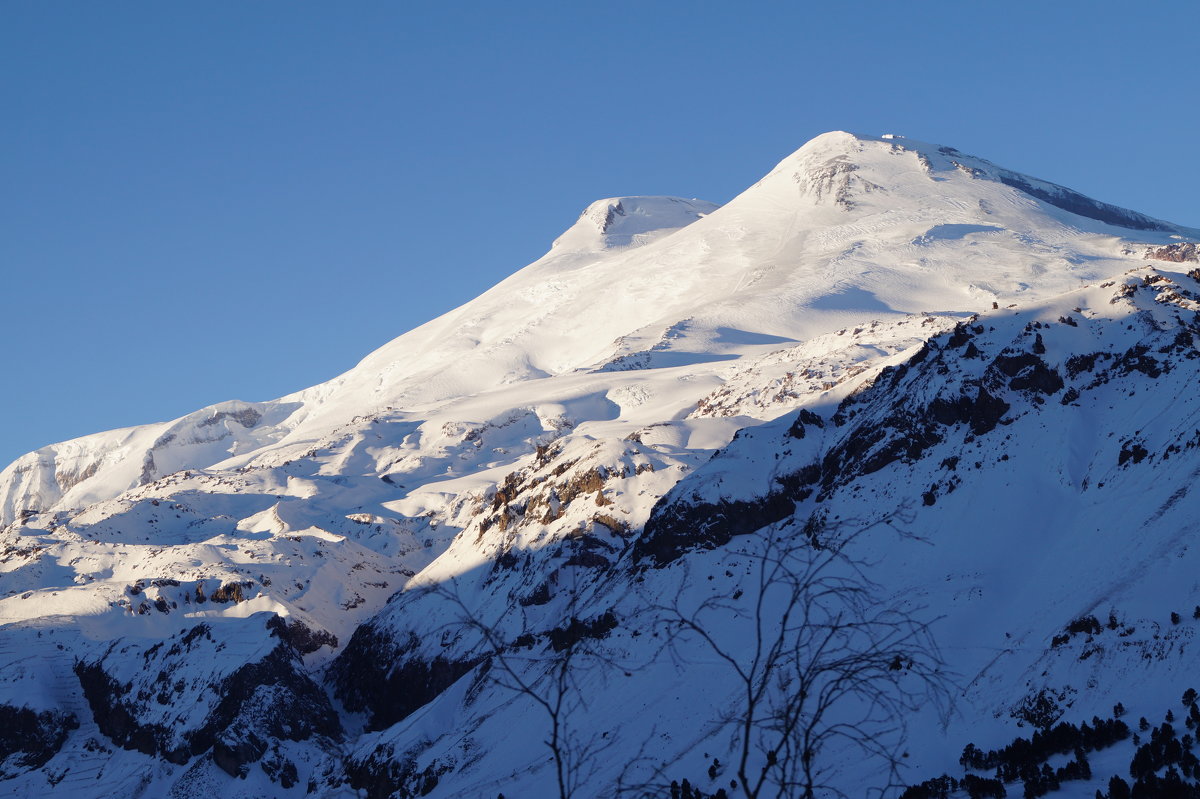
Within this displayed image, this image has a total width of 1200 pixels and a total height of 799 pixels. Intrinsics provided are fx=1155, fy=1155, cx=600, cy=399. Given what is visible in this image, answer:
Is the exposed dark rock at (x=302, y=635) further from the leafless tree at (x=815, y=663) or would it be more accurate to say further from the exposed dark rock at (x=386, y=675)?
the leafless tree at (x=815, y=663)

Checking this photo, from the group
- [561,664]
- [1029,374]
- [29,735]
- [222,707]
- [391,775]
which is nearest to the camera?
[561,664]

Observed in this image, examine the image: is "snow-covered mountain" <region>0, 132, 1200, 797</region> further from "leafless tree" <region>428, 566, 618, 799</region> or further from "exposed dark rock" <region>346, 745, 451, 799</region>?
"leafless tree" <region>428, 566, 618, 799</region>

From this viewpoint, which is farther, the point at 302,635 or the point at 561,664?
the point at 302,635

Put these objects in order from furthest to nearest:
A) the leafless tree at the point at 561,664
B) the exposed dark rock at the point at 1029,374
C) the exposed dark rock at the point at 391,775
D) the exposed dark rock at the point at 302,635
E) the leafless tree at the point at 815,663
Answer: the exposed dark rock at the point at 302,635
the exposed dark rock at the point at 1029,374
the exposed dark rock at the point at 391,775
the leafless tree at the point at 815,663
the leafless tree at the point at 561,664

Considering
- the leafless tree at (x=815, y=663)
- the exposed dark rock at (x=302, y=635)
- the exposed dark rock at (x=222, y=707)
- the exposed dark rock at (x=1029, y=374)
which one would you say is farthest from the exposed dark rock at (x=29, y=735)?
the exposed dark rock at (x=1029, y=374)

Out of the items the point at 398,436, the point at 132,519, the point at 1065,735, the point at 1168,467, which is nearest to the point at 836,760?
the point at 1065,735

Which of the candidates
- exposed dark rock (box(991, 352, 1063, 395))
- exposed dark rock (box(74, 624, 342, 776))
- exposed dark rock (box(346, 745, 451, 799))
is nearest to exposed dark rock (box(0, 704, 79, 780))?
exposed dark rock (box(74, 624, 342, 776))

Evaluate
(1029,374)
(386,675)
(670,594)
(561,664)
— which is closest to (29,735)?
(386,675)

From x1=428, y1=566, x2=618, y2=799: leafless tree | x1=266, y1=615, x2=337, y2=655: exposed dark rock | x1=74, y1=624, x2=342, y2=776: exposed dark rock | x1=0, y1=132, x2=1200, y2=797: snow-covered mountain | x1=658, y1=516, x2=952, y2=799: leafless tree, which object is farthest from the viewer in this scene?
x1=266, y1=615, x2=337, y2=655: exposed dark rock

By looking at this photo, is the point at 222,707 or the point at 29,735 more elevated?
the point at 29,735

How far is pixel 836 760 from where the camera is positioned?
45156 mm

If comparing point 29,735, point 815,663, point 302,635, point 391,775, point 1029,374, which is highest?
point 1029,374

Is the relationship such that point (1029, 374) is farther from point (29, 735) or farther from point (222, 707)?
point (29, 735)

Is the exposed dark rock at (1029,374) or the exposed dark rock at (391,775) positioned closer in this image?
the exposed dark rock at (391,775)
